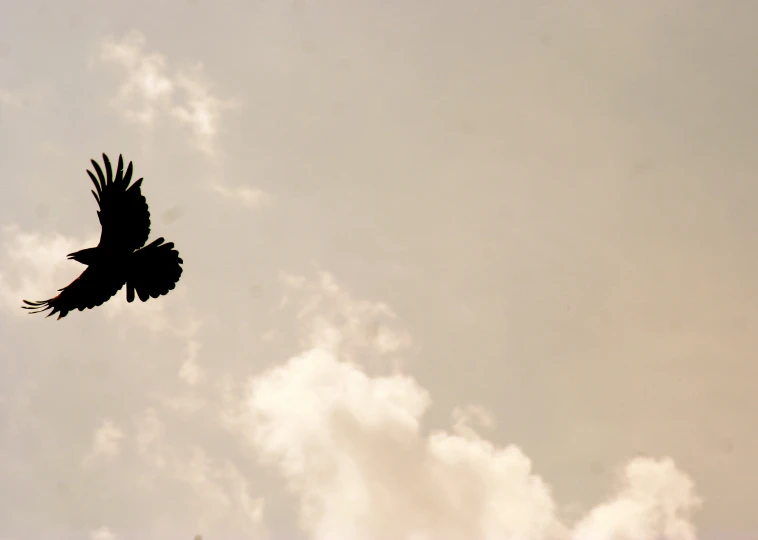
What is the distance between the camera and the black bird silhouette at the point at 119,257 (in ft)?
40.8

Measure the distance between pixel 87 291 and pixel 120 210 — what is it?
1777 mm

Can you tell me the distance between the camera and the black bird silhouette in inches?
489

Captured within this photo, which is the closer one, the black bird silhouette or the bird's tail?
the black bird silhouette

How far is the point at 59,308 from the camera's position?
510 inches

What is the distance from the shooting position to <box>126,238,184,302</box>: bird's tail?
1345 centimetres

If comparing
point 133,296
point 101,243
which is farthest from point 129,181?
point 133,296

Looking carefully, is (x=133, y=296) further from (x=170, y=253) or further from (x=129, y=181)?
(x=129, y=181)

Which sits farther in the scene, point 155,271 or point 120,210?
point 155,271

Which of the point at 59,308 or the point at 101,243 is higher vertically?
the point at 101,243

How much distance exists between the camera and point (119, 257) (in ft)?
43.1

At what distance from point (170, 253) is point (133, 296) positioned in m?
1.10

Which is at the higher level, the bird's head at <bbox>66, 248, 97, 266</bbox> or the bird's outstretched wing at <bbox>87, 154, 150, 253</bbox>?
the bird's outstretched wing at <bbox>87, 154, 150, 253</bbox>

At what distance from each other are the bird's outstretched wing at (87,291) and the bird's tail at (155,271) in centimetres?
30

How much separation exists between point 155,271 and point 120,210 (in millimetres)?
1465
